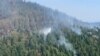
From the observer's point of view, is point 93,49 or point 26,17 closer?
point 93,49

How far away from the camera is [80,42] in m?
88.6

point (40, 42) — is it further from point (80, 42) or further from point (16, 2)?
point (16, 2)

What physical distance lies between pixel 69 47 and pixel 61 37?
54.6 ft

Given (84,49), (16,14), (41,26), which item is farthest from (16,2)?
(84,49)

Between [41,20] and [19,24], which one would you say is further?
[41,20]

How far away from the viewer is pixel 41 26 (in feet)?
436

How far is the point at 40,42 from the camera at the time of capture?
8800cm

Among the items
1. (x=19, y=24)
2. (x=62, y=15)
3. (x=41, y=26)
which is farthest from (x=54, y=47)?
(x=62, y=15)

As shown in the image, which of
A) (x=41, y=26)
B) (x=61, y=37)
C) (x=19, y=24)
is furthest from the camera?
(x=41, y=26)

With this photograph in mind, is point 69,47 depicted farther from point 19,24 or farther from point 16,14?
point 16,14

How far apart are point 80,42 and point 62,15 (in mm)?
87200

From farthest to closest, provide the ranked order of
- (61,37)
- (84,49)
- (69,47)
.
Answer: (61,37) < (69,47) < (84,49)

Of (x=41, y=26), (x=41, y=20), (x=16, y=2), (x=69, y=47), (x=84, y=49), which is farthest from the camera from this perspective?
(x=16, y=2)

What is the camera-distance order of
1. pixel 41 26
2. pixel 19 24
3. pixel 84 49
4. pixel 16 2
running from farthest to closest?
pixel 16 2 < pixel 41 26 < pixel 19 24 < pixel 84 49
